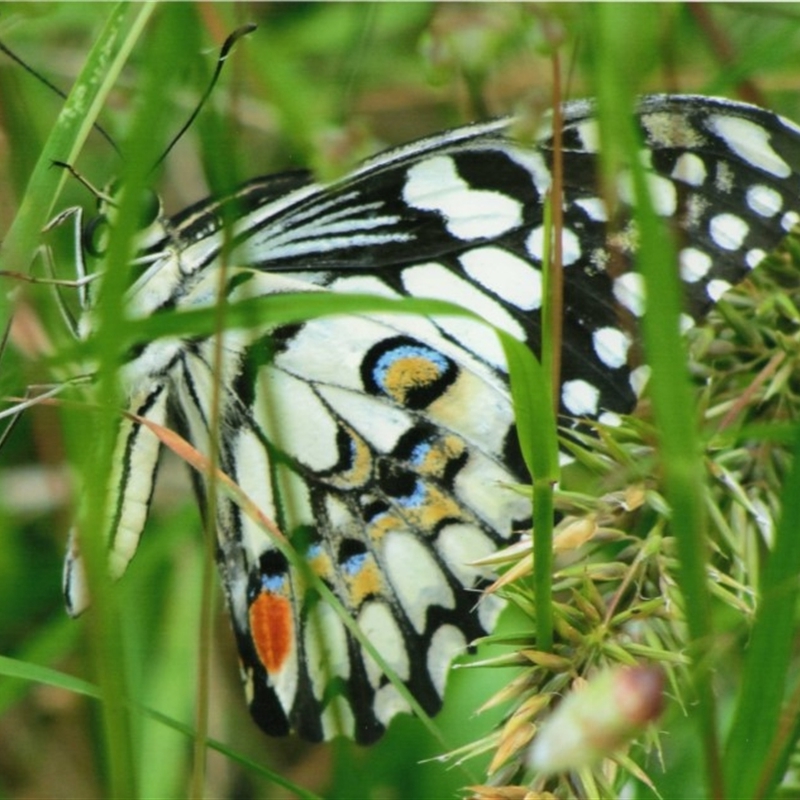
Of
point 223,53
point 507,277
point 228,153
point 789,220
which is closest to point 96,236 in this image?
point 223,53

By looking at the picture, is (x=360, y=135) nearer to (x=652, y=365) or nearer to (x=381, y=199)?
(x=652, y=365)

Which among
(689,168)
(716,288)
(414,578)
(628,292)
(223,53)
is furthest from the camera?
(414,578)

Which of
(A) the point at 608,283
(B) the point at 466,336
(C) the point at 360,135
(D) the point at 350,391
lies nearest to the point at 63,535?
(D) the point at 350,391

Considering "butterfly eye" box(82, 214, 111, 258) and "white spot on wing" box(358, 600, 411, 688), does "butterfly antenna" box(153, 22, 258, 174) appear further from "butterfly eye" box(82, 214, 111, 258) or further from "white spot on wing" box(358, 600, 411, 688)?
"white spot on wing" box(358, 600, 411, 688)

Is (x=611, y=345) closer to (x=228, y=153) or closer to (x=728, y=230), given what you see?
(x=728, y=230)

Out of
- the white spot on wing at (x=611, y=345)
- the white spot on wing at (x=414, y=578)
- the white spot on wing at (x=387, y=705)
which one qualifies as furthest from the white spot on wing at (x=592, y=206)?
the white spot on wing at (x=387, y=705)

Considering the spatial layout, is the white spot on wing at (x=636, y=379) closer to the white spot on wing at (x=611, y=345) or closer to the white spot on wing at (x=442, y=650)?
the white spot on wing at (x=611, y=345)
